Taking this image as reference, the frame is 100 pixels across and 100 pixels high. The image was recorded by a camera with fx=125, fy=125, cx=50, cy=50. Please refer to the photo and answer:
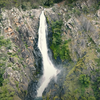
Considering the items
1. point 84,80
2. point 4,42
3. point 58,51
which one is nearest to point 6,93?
point 4,42

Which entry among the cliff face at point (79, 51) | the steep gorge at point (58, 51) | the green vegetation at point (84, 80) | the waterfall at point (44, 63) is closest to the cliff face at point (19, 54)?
the steep gorge at point (58, 51)

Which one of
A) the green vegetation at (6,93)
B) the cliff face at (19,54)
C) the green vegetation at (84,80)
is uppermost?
the cliff face at (19,54)

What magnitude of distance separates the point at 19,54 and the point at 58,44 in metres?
10.1

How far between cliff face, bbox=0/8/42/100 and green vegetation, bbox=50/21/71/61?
4240 mm

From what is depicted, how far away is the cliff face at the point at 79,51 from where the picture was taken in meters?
22.7

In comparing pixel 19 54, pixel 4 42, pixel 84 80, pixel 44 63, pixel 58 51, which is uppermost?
pixel 4 42

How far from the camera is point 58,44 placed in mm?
31234

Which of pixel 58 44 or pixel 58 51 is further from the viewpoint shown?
pixel 58 44

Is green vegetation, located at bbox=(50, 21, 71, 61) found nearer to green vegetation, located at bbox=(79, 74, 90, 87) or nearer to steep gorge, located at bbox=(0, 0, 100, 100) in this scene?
steep gorge, located at bbox=(0, 0, 100, 100)

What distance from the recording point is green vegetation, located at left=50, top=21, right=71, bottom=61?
29.7 meters

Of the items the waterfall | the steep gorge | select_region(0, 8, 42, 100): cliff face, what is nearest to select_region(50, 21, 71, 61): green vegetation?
the steep gorge

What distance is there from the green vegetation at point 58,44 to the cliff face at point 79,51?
90 centimetres

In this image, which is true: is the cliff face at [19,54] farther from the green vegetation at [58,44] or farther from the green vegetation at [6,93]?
the green vegetation at [58,44]

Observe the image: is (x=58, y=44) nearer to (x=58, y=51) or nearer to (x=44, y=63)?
(x=58, y=51)
